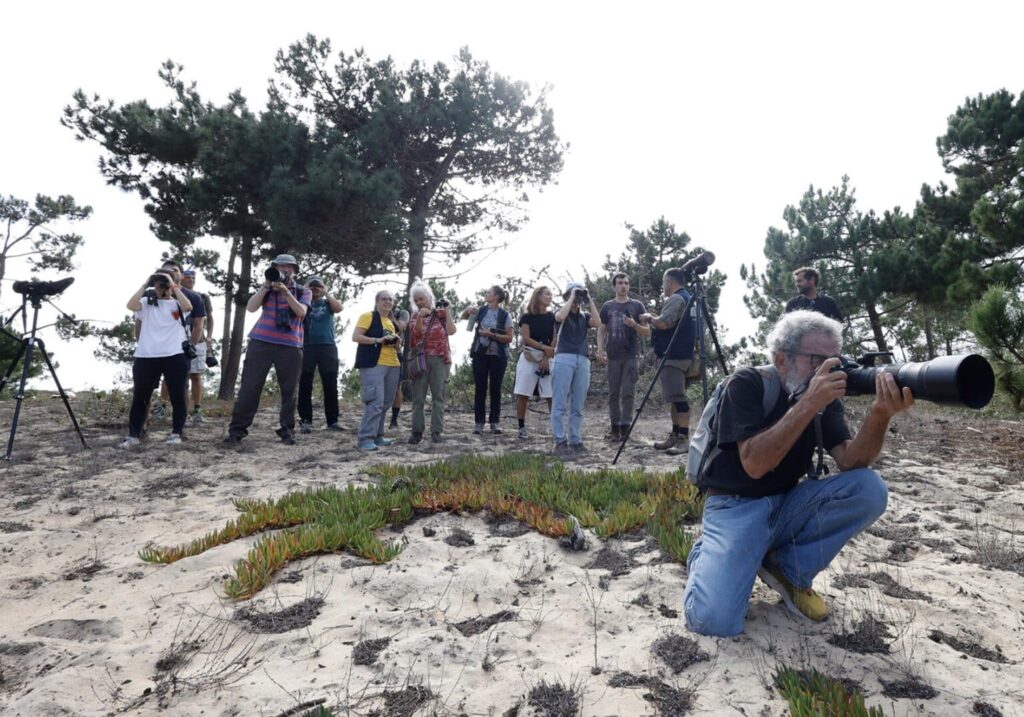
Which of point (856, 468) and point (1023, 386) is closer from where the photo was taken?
point (856, 468)

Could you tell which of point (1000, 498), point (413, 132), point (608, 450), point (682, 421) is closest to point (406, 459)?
point (608, 450)

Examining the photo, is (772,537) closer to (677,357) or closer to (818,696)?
(818,696)

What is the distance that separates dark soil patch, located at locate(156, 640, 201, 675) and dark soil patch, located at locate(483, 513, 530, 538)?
5.57ft

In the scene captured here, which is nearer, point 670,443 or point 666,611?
point 666,611

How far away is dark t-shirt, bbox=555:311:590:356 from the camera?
643cm

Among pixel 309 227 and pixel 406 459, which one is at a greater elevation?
pixel 309 227

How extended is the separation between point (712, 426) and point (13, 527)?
4389 mm

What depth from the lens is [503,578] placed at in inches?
119

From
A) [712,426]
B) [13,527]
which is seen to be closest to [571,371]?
[712,426]

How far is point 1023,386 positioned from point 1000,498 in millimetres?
2134

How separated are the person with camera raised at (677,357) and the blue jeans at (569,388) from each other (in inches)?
33.0

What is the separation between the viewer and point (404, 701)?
2.05 meters

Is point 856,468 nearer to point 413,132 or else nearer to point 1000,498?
point 1000,498

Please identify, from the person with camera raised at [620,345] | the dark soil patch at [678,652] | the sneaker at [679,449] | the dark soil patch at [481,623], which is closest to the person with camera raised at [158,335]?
the person with camera raised at [620,345]
